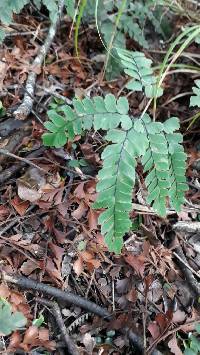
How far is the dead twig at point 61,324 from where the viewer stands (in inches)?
72.2

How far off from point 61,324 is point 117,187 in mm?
615

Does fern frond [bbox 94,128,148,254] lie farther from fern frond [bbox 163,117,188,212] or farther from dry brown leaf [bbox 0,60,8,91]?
dry brown leaf [bbox 0,60,8,91]

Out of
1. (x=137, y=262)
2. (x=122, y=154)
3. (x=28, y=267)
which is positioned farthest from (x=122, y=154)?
(x=28, y=267)

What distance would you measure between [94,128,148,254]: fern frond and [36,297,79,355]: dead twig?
0.38 m

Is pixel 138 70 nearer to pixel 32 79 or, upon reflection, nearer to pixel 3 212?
pixel 32 79

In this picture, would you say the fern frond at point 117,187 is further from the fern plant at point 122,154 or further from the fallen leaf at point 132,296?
the fallen leaf at point 132,296

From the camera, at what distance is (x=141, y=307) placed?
2.02 meters

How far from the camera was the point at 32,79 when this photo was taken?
253 centimetres

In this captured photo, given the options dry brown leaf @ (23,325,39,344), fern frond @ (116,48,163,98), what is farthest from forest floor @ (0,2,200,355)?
fern frond @ (116,48,163,98)

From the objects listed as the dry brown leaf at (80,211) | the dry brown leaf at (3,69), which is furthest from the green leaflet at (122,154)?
the dry brown leaf at (3,69)

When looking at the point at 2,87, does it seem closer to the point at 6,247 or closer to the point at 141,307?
the point at 6,247

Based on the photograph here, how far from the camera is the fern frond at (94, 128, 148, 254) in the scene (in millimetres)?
1793

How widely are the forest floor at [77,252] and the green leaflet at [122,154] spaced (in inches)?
10.8

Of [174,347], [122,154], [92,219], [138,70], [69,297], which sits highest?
[138,70]
